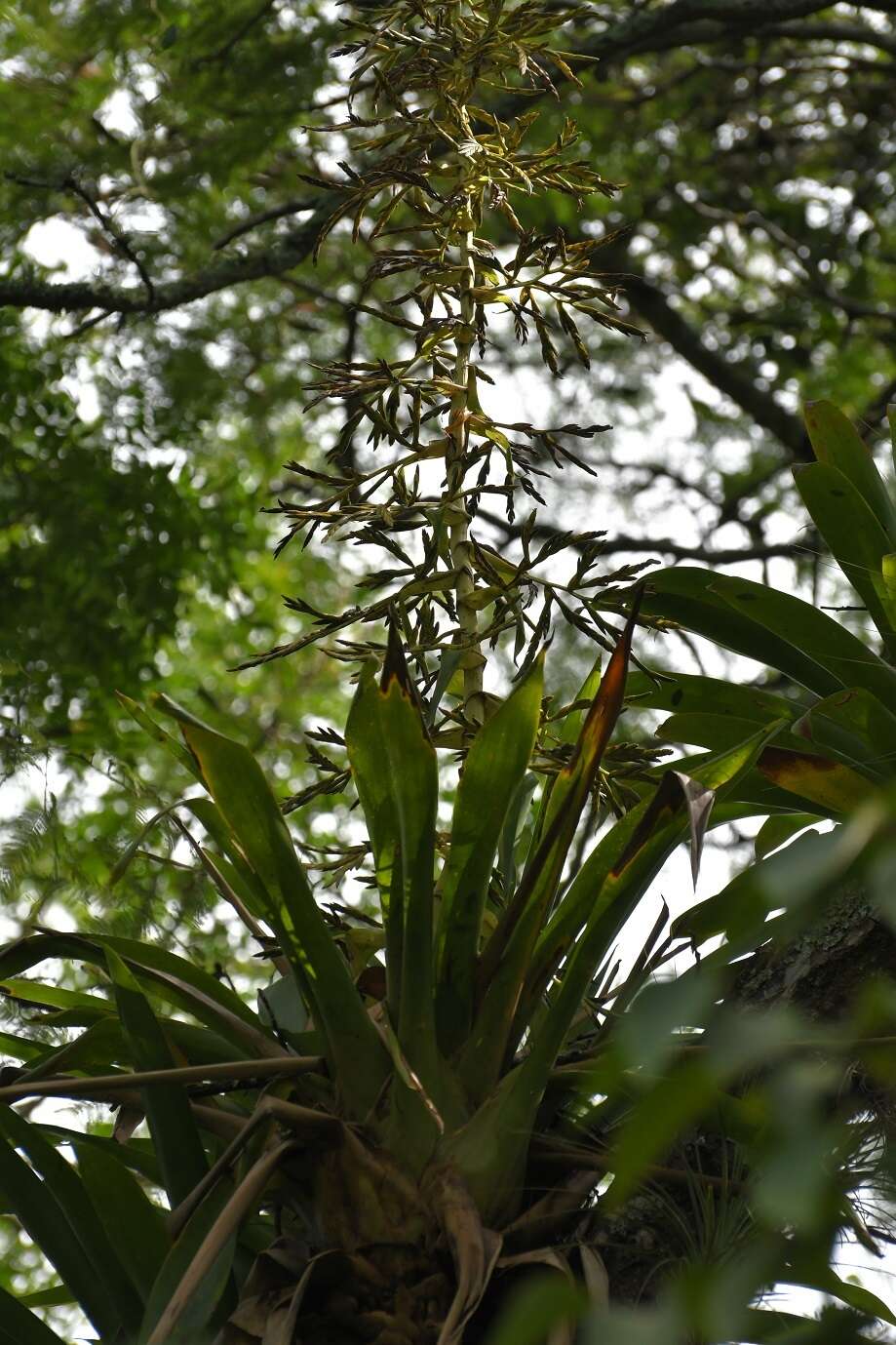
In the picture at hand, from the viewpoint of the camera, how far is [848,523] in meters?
1.04

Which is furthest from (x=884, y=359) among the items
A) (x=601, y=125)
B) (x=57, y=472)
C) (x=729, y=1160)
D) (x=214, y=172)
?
(x=729, y=1160)

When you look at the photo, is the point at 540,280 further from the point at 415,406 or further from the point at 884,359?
the point at 884,359

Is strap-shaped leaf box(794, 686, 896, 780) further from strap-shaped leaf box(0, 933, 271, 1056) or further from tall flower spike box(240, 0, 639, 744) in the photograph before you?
strap-shaped leaf box(0, 933, 271, 1056)

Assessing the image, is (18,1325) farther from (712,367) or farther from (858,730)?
(712,367)

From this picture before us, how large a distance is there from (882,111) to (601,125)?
0.86 metres

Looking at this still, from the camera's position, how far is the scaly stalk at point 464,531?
893 mm

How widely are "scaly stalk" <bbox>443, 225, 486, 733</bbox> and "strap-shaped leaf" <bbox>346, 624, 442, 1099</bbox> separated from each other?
0.11 metres

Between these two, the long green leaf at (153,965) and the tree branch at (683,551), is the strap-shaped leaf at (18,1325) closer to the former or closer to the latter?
the long green leaf at (153,965)

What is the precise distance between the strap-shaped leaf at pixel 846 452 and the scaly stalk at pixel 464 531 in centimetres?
31

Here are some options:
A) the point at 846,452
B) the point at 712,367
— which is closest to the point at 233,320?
the point at 712,367

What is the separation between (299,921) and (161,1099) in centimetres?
13

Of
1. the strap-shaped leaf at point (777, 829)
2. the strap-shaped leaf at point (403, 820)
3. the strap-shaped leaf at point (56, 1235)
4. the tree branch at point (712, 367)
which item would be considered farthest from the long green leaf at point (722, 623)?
the tree branch at point (712, 367)

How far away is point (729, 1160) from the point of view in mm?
713

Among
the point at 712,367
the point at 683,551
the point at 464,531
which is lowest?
the point at 464,531
